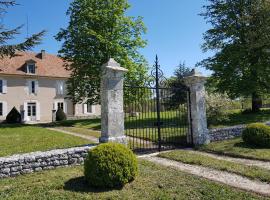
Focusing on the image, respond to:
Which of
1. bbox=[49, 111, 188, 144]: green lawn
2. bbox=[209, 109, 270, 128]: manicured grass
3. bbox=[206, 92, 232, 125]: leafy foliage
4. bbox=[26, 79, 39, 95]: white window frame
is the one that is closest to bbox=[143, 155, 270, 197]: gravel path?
bbox=[49, 111, 188, 144]: green lawn

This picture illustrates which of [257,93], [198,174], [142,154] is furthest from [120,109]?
[257,93]

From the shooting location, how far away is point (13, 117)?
2675 cm

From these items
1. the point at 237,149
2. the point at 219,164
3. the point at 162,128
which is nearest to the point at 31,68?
the point at 162,128

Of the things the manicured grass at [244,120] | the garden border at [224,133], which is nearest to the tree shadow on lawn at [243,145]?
the garden border at [224,133]

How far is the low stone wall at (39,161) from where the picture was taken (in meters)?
6.90

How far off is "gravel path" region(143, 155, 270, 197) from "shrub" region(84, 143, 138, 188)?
190 cm

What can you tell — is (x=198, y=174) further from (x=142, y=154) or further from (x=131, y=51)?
(x=131, y=51)

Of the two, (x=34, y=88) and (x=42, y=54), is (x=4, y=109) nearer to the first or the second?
(x=34, y=88)

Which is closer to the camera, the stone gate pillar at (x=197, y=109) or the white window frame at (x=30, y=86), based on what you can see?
the stone gate pillar at (x=197, y=109)

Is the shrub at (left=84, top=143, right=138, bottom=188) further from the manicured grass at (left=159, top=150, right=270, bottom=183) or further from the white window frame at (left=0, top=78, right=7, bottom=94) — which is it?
the white window frame at (left=0, top=78, right=7, bottom=94)

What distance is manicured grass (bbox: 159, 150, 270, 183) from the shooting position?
262 inches

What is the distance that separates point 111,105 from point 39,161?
265 cm

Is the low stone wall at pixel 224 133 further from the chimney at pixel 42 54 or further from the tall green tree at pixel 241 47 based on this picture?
the chimney at pixel 42 54

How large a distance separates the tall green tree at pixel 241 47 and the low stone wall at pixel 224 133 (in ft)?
19.4
